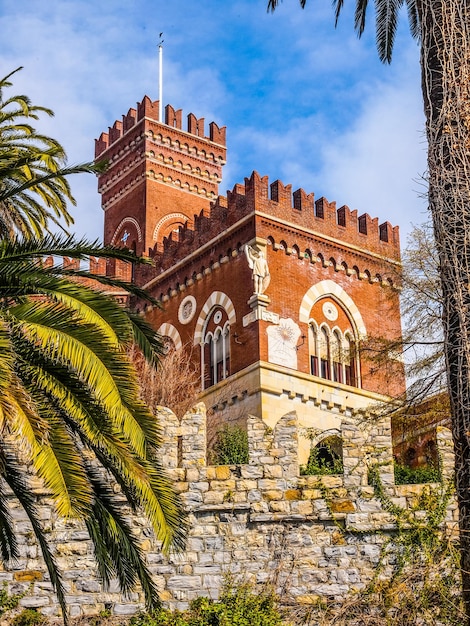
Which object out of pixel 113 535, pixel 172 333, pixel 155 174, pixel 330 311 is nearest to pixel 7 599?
pixel 113 535

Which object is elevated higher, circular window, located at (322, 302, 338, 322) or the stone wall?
circular window, located at (322, 302, 338, 322)

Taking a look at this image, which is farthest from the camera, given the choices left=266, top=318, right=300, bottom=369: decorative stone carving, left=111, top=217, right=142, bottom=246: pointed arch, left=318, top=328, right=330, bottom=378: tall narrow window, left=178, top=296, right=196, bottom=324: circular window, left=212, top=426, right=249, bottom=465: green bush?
left=111, top=217, right=142, bottom=246: pointed arch

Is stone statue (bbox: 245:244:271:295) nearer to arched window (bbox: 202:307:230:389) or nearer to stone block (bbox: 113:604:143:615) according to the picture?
arched window (bbox: 202:307:230:389)

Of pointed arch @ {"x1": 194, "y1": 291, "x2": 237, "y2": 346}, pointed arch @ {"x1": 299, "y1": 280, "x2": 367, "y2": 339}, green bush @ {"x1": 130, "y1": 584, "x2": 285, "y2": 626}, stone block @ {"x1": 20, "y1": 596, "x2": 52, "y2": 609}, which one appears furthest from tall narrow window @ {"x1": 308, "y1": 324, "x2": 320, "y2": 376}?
stone block @ {"x1": 20, "y1": 596, "x2": 52, "y2": 609}

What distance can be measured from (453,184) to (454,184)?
11mm

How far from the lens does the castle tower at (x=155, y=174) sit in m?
36.8

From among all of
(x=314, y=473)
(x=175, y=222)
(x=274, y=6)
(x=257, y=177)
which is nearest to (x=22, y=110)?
(x=274, y=6)

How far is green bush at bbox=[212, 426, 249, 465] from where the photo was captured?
17394 mm

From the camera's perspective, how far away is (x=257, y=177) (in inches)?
1094

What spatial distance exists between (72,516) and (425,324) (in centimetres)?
1120

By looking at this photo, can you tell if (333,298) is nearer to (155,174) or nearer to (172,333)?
(172,333)

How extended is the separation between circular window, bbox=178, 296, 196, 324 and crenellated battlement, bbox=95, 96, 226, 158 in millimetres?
9619

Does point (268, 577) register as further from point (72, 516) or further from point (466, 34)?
point (466, 34)

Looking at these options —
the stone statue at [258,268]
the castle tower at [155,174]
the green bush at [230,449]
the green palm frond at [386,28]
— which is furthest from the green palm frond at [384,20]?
the castle tower at [155,174]
